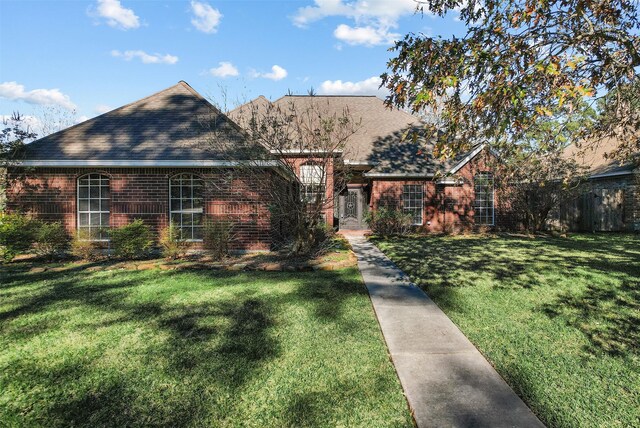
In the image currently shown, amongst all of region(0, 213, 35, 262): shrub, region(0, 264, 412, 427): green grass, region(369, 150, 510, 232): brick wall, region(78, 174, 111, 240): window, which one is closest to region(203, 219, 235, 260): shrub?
region(0, 264, 412, 427): green grass

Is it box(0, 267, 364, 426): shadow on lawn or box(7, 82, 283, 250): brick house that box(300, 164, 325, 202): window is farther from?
box(0, 267, 364, 426): shadow on lawn

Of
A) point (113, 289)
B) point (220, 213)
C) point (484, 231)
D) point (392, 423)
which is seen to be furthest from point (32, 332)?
point (484, 231)

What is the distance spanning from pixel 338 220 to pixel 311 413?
55.1 feet

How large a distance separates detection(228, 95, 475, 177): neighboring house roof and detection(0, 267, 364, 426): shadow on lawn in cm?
1006

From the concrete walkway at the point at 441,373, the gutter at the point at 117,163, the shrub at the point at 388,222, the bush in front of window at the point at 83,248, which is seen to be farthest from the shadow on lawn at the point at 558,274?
the bush in front of window at the point at 83,248

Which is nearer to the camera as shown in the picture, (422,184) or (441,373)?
(441,373)

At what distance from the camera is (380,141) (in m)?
18.8

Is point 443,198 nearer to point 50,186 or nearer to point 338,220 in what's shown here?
point 338,220

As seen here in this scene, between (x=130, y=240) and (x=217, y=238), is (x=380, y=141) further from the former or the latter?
(x=130, y=240)

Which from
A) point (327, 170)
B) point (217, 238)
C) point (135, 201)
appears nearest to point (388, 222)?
point (327, 170)

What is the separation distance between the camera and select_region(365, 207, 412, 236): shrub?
15942 millimetres

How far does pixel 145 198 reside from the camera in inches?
422

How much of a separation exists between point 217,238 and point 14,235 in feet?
16.3

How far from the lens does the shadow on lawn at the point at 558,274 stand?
4.99 meters
